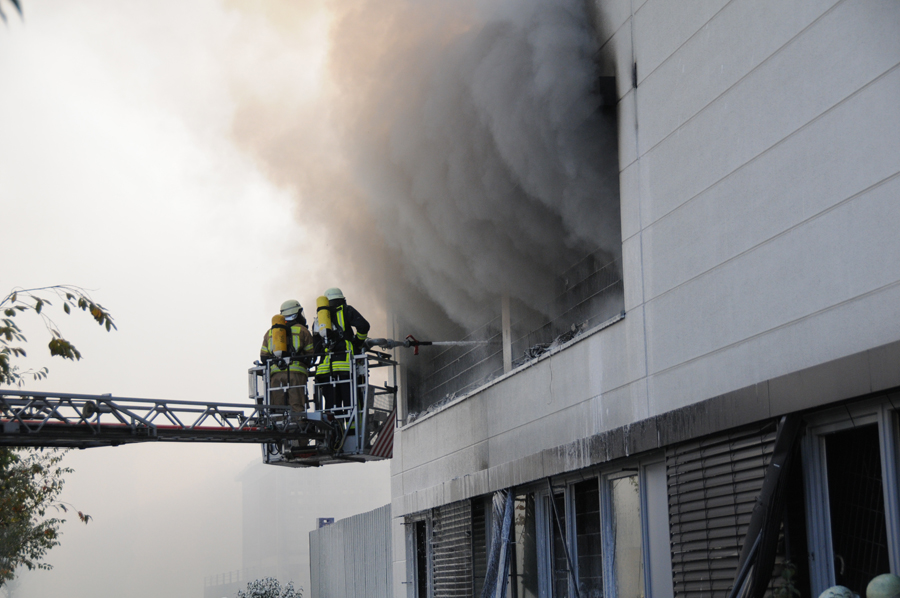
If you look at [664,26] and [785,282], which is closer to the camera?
[785,282]

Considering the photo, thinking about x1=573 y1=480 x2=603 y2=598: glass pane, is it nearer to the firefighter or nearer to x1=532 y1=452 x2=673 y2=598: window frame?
x1=532 y1=452 x2=673 y2=598: window frame

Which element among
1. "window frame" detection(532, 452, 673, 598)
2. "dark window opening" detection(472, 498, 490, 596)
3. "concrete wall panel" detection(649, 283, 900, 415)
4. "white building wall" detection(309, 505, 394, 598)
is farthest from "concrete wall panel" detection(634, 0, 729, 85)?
"white building wall" detection(309, 505, 394, 598)

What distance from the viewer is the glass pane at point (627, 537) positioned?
26.2 ft

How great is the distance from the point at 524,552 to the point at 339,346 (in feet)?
10.6

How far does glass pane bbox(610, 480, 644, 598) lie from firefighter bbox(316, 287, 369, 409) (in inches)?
156

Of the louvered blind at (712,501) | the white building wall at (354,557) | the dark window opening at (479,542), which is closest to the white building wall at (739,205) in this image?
the louvered blind at (712,501)

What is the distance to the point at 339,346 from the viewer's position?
11312 millimetres

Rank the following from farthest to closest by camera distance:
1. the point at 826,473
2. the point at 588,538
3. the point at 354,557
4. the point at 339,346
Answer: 1. the point at 354,557
2. the point at 339,346
3. the point at 588,538
4. the point at 826,473

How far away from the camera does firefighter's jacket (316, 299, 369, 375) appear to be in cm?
1125

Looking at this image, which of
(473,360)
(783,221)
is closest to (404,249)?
(473,360)

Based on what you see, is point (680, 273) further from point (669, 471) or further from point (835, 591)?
point (835, 591)

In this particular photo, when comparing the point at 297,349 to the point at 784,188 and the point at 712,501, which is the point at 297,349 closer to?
the point at 712,501

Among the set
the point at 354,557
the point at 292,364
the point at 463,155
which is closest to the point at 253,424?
the point at 292,364

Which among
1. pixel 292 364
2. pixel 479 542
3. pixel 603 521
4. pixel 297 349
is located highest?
pixel 297 349
